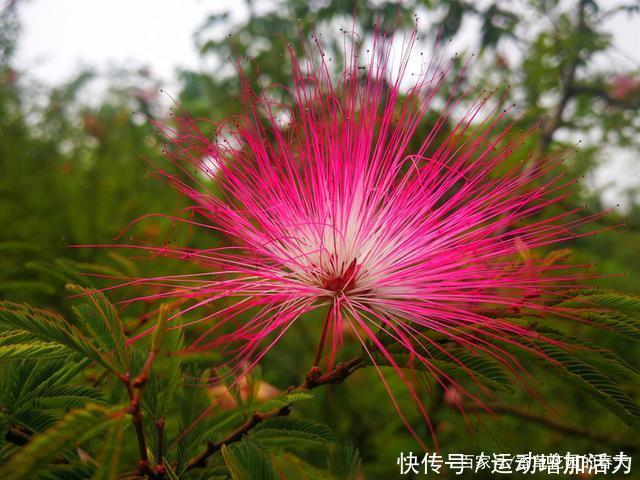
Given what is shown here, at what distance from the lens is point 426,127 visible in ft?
9.72

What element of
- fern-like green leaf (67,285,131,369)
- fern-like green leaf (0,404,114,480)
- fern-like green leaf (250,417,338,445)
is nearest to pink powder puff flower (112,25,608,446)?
fern-like green leaf (250,417,338,445)

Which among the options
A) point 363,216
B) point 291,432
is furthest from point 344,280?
point 291,432

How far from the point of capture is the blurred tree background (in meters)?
2.34

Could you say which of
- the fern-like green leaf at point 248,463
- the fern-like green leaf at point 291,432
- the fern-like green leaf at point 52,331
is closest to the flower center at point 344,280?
the fern-like green leaf at point 291,432

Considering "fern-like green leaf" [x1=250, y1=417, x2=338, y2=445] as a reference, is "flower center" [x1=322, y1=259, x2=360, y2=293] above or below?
A: above

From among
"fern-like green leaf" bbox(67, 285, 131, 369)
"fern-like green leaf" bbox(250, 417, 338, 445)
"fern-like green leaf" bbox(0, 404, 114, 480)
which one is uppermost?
"fern-like green leaf" bbox(67, 285, 131, 369)

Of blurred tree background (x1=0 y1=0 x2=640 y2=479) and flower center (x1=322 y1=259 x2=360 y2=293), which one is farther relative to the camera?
blurred tree background (x1=0 y1=0 x2=640 y2=479)

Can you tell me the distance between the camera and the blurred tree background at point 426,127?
2.34 meters

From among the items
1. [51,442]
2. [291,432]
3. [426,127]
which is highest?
[426,127]

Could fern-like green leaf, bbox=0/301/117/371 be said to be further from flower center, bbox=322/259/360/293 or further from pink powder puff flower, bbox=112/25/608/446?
flower center, bbox=322/259/360/293

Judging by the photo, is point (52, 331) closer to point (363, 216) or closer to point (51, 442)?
point (51, 442)

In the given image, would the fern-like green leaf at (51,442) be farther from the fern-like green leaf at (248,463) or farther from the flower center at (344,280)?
the flower center at (344,280)

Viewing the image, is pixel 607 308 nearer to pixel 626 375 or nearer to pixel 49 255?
pixel 626 375

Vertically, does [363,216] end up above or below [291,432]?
above
